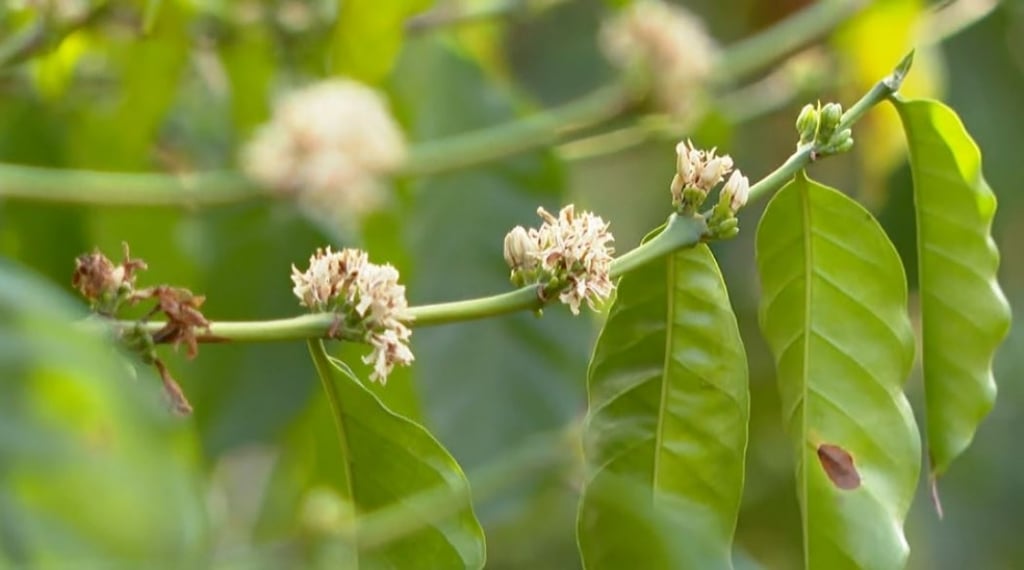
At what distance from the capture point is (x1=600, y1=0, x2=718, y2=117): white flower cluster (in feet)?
4.33

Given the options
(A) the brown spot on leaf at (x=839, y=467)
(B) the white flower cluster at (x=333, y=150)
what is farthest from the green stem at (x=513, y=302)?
(B) the white flower cluster at (x=333, y=150)

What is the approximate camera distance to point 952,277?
0.67 m

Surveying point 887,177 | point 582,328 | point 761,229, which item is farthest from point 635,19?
point 761,229

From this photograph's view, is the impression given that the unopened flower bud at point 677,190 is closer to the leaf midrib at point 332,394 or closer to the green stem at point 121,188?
the leaf midrib at point 332,394

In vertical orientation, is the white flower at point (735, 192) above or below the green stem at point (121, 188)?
below

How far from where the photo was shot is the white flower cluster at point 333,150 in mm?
1188

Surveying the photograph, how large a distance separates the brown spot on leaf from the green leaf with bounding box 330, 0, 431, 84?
48 cm

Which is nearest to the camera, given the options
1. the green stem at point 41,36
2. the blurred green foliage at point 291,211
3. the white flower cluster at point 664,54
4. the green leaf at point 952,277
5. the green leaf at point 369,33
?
the green leaf at point 952,277

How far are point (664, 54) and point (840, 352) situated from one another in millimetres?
745

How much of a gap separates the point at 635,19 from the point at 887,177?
449mm

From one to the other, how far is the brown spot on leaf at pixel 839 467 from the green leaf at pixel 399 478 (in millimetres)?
135

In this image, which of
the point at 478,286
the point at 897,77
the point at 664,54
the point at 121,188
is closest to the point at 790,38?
the point at 664,54

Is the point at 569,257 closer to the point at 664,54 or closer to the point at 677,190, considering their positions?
the point at 677,190

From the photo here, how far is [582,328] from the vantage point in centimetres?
139
